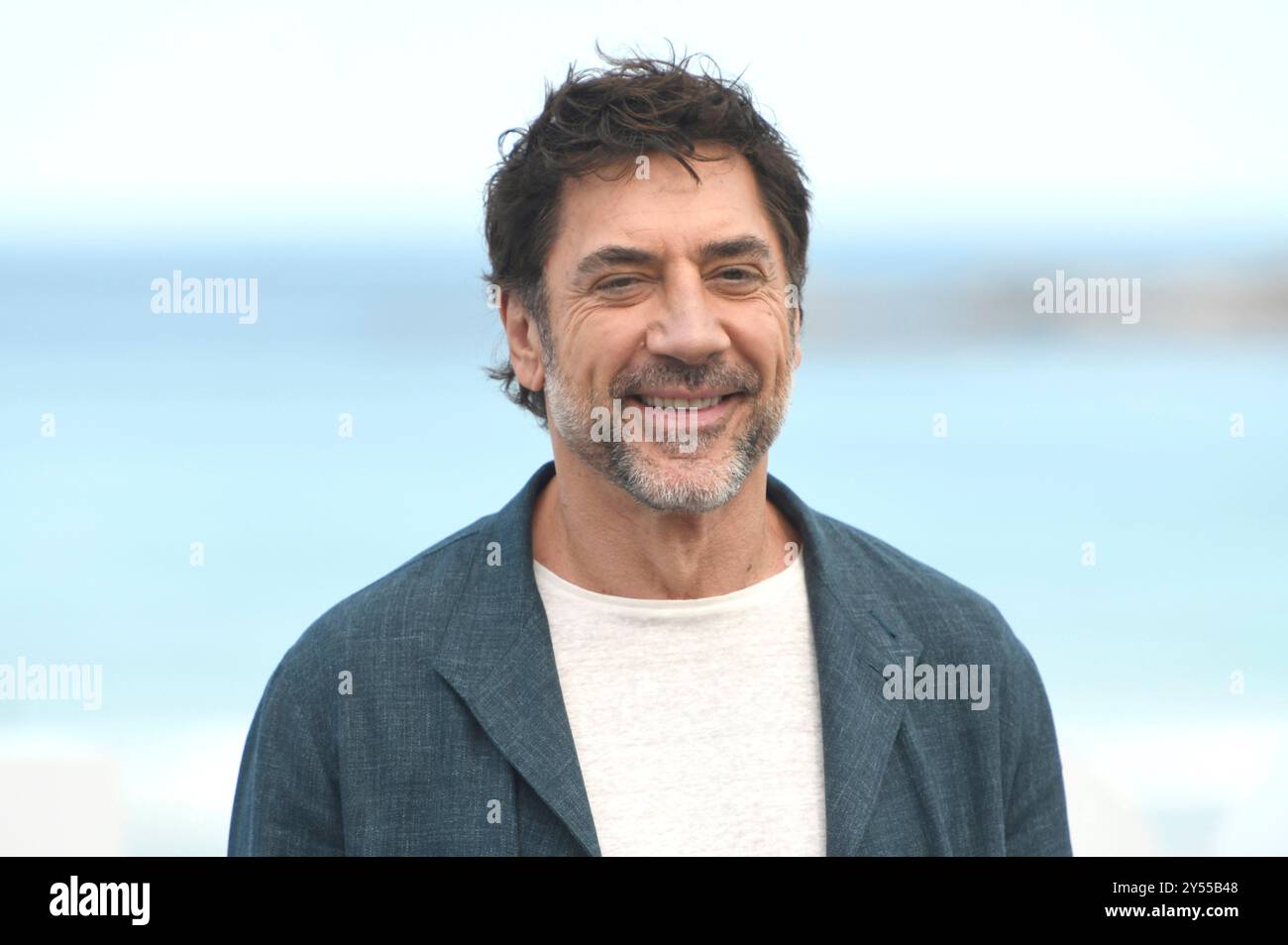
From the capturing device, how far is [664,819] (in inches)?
92.4

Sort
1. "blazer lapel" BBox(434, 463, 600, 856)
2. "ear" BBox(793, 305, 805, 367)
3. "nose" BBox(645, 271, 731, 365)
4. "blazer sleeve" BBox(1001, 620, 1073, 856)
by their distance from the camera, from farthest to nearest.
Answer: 1. "ear" BBox(793, 305, 805, 367)
2. "blazer sleeve" BBox(1001, 620, 1073, 856)
3. "nose" BBox(645, 271, 731, 365)
4. "blazer lapel" BBox(434, 463, 600, 856)

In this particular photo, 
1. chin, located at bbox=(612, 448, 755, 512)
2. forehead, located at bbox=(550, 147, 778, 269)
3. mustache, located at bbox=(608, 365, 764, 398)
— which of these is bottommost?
chin, located at bbox=(612, 448, 755, 512)

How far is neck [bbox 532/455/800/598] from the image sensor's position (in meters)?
2.56

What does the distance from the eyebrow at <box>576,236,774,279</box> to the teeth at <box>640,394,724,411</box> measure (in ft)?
0.81

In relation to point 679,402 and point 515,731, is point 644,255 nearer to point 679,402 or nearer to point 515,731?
point 679,402

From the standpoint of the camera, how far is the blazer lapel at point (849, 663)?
2324 mm

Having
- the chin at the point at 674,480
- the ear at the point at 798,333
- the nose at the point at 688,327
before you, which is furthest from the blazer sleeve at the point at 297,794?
the ear at the point at 798,333

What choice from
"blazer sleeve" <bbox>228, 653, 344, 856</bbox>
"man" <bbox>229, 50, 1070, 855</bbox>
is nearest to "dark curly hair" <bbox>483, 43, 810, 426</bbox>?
"man" <bbox>229, 50, 1070, 855</bbox>

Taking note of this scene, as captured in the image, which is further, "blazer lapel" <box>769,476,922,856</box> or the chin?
the chin

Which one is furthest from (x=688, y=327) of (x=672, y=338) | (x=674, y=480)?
(x=674, y=480)

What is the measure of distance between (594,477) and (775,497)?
43 centimetres

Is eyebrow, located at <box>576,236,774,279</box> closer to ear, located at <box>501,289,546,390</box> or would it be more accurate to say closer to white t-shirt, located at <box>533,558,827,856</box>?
ear, located at <box>501,289,546,390</box>

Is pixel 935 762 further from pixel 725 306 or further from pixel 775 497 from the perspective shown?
pixel 725 306

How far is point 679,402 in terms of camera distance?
2486mm
